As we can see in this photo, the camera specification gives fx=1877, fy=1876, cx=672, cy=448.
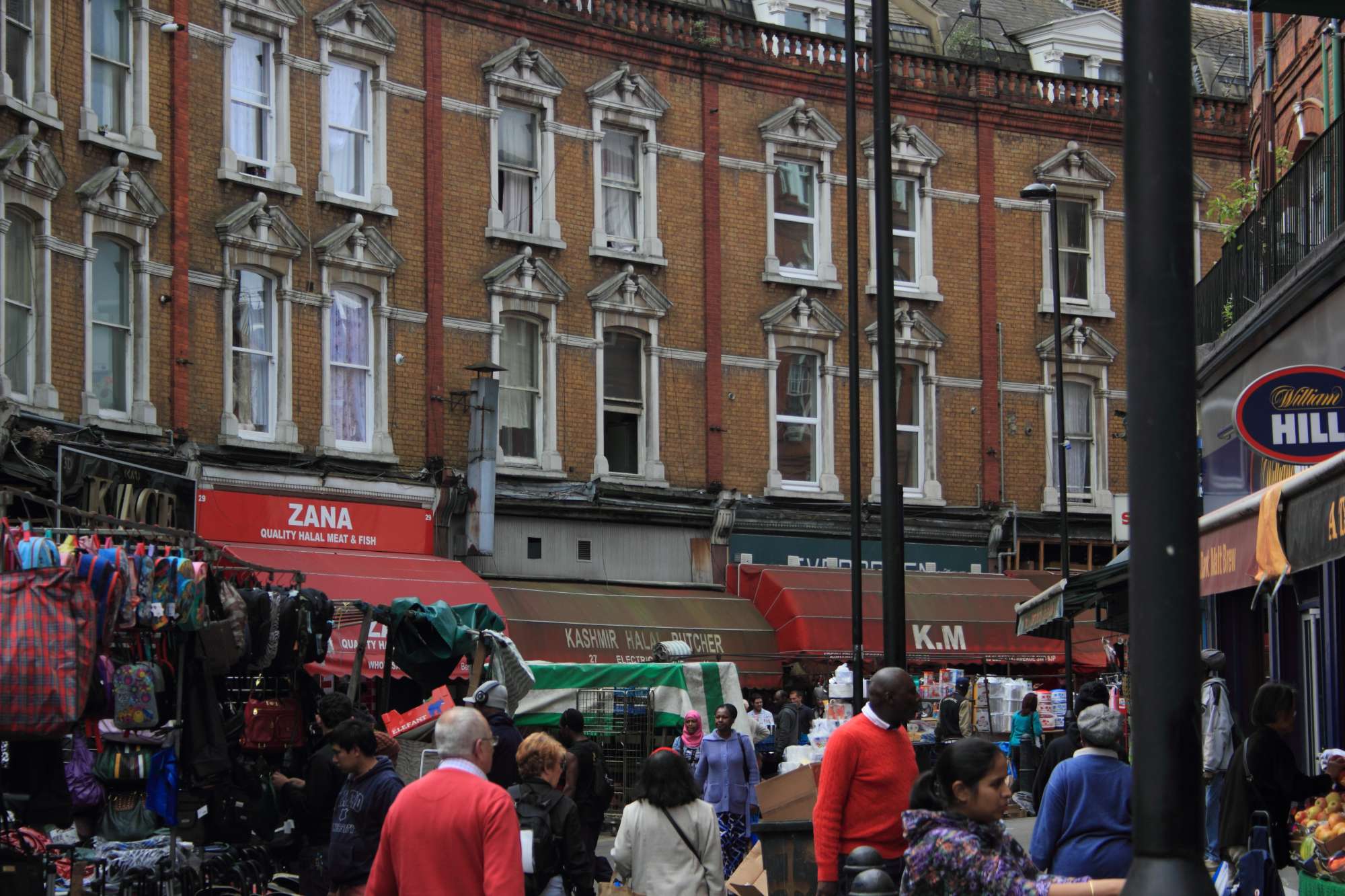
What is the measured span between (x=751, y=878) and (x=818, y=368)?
21.3m

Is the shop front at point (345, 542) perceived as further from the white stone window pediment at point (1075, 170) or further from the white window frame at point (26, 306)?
the white stone window pediment at point (1075, 170)

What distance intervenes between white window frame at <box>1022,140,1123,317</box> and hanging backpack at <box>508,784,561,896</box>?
92.4ft

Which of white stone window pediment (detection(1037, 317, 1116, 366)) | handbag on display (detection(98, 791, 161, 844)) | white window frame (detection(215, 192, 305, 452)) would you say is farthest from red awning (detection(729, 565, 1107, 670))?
handbag on display (detection(98, 791, 161, 844))

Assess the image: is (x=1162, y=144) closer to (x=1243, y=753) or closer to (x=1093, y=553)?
(x=1243, y=753)

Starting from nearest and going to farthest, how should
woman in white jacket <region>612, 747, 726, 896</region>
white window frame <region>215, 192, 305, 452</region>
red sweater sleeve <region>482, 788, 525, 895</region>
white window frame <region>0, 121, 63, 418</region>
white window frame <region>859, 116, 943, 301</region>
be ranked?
red sweater sleeve <region>482, 788, 525, 895</region>, woman in white jacket <region>612, 747, 726, 896</region>, white window frame <region>0, 121, 63, 418</region>, white window frame <region>215, 192, 305, 452</region>, white window frame <region>859, 116, 943, 301</region>

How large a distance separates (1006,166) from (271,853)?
26608 millimetres

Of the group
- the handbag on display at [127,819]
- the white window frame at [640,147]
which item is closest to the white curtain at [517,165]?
the white window frame at [640,147]

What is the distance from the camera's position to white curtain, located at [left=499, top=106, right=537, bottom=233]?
3081 cm

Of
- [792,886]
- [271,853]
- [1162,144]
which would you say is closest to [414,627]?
[271,853]

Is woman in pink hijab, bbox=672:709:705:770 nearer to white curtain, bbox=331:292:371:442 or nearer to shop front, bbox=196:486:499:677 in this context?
shop front, bbox=196:486:499:677

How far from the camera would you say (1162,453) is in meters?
5.29

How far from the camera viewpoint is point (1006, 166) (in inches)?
1427

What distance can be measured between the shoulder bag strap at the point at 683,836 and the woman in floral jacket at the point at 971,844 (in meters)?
3.73

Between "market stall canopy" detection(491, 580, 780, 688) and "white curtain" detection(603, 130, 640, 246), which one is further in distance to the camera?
"white curtain" detection(603, 130, 640, 246)
